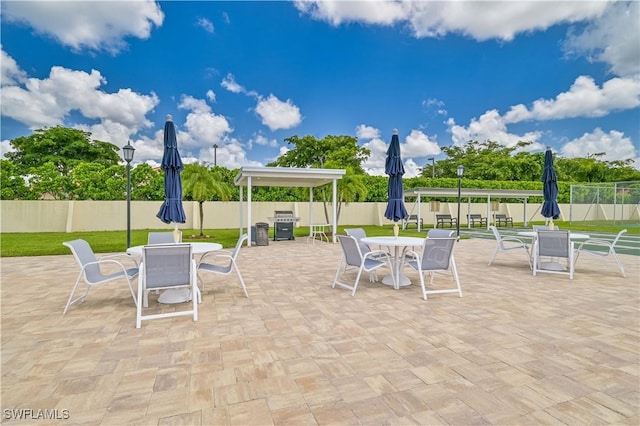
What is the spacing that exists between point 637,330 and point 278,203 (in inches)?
728

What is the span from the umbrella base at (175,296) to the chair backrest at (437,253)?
355 cm

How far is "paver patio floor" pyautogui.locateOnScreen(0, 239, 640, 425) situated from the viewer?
2158mm

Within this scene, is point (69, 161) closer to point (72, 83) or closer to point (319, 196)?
point (72, 83)

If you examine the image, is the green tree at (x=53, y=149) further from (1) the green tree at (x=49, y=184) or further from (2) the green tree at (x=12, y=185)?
(2) the green tree at (x=12, y=185)

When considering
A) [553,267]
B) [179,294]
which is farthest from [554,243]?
[179,294]

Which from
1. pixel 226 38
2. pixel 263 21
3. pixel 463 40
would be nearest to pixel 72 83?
pixel 226 38

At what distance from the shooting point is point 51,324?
3.81 metres

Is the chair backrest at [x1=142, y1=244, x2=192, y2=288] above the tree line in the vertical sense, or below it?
below

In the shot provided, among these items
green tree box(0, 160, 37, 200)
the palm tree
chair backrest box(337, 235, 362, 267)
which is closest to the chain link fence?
the palm tree

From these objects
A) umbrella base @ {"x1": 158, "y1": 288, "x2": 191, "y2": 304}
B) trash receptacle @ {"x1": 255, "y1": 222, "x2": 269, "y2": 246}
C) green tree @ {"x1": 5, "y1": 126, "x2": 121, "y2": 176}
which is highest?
green tree @ {"x1": 5, "y1": 126, "x2": 121, "y2": 176}

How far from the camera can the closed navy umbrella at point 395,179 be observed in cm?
630

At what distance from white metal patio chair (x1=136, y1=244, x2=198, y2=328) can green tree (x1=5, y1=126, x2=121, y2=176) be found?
25.2m

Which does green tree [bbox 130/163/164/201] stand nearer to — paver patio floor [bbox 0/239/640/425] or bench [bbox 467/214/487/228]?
paver patio floor [bbox 0/239/640/425]

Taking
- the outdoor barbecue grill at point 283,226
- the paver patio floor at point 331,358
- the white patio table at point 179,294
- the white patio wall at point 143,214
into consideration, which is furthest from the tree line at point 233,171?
the paver patio floor at point 331,358
